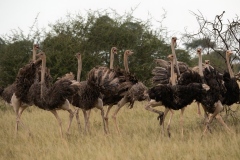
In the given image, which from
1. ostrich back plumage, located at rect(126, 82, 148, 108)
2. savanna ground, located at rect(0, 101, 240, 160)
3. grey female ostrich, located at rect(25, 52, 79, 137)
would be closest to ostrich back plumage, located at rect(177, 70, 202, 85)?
savanna ground, located at rect(0, 101, 240, 160)

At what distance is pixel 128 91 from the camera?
9602 millimetres

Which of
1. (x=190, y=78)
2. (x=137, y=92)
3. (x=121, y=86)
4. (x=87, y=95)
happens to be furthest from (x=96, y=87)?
(x=190, y=78)

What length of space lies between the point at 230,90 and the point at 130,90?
6.87 ft

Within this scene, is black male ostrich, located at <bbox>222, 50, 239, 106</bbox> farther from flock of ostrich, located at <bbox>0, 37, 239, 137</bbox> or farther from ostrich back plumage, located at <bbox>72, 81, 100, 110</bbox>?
ostrich back plumage, located at <bbox>72, 81, 100, 110</bbox>

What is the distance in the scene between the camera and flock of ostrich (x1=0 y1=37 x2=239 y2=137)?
8.36 metres

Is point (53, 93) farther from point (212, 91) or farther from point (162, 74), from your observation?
point (212, 91)

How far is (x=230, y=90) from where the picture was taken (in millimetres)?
8664

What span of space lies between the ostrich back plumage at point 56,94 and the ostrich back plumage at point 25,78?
708 millimetres

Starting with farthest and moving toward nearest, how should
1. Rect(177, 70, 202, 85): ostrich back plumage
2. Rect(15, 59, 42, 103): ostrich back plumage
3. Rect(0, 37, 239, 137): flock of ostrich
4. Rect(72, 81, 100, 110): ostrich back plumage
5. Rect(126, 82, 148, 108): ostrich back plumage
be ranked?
Rect(15, 59, 42, 103): ostrich back plumage < Rect(126, 82, 148, 108): ostrich back plumage < Rect(72, 81, 100, 110): ostrich back plumage < Rect(177, 70, 202, 85): ostrich back plumage < Rect(0, 37, 239, 137): flock of ostrich

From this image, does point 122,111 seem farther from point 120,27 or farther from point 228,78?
point 120,27

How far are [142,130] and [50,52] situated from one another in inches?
333

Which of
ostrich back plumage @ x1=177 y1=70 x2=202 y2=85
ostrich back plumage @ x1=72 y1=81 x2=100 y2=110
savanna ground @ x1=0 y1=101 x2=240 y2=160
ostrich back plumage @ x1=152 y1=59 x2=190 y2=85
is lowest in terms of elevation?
savanna ground @ x1=0 y1=101 x2=240 y2=160

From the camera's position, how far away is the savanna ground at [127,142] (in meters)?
7.07

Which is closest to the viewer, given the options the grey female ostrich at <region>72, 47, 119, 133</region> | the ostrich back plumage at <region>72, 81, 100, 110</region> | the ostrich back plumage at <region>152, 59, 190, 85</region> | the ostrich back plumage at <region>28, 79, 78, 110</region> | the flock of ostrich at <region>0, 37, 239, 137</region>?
the flock of ostrich at <region>0, 37, 239, 137</region>
